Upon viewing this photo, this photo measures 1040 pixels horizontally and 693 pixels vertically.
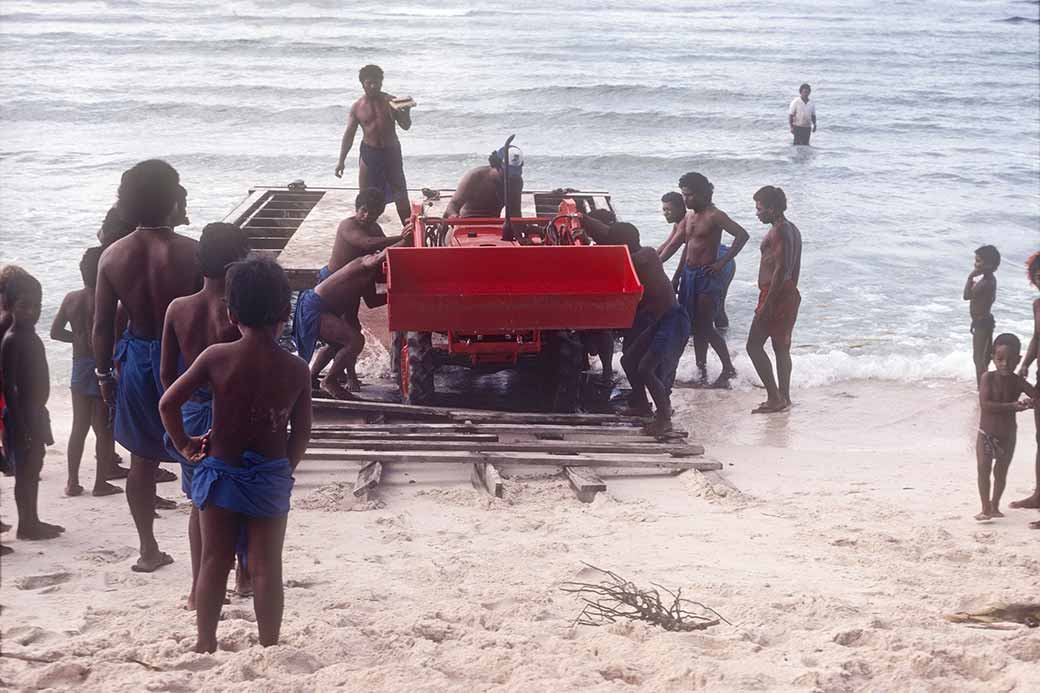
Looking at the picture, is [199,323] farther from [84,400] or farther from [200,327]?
[84,400]

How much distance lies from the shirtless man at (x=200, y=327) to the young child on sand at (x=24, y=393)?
4.69 feet

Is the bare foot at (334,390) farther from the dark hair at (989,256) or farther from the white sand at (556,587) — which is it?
the dark hair at (989,256)

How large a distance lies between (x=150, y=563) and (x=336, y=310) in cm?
365

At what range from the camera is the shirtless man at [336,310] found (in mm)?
8492

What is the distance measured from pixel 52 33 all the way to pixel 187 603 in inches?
1767

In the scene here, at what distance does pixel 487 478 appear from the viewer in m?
6.89

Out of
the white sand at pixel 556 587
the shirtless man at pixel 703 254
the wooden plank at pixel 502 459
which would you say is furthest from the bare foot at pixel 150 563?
the shirtless man at pixel 703 254

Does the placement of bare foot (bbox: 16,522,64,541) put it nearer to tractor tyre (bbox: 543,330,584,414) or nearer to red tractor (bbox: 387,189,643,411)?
red tractor (bbox: 387,189,643,411)

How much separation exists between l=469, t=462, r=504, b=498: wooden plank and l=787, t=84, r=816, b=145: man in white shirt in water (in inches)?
835

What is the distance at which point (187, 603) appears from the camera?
462 cm

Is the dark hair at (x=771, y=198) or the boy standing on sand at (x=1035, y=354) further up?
the dark hair at (x=771, y=198)

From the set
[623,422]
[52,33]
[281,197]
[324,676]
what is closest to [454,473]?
[623,422]

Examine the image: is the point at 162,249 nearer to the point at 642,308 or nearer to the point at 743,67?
the point at 642,308

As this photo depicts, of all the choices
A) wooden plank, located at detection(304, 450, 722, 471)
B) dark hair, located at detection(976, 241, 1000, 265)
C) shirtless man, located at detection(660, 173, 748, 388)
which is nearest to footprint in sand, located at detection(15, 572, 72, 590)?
wooden plank, located at detection(304, 450, 722, 471)
